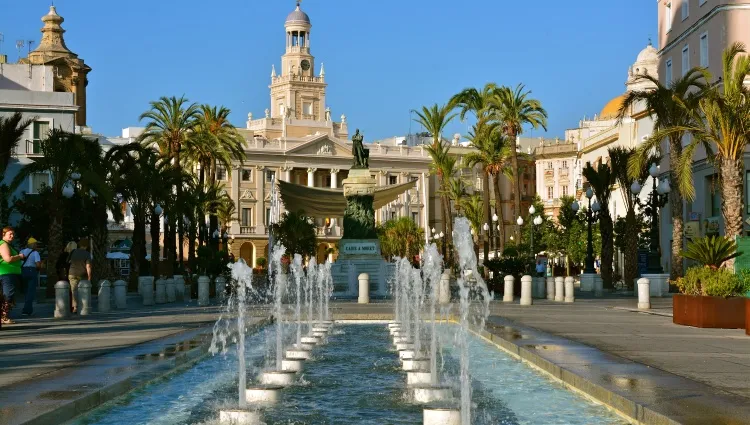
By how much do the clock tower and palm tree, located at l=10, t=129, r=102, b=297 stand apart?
102 m

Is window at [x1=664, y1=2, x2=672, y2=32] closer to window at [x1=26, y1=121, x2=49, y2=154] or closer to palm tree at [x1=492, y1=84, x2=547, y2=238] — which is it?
palm tree at [x1=492, y1=84, x2=547, y2=238]

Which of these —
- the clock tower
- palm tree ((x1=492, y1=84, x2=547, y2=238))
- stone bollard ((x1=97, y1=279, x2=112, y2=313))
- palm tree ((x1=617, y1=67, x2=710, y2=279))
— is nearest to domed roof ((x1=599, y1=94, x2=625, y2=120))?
the clock tower

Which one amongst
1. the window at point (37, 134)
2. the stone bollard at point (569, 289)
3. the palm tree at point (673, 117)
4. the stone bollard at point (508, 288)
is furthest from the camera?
the window at point (37, 134)

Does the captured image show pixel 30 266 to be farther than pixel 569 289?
No

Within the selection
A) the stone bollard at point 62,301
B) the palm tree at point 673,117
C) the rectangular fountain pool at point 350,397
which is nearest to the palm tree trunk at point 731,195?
the palm tree at point 673,117

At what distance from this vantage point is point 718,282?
2153 centimetres

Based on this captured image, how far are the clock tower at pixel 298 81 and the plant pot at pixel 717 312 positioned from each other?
120 meters

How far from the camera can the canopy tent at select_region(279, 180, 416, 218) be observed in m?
47.4

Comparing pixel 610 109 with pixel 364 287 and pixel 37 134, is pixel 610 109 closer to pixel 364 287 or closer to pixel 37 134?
pixel 37 134

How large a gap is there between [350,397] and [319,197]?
35.9 metres

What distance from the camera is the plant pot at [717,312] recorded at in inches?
837

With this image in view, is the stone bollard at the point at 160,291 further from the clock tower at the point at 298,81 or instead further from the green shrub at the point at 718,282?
the clock tower at the point at 298,81

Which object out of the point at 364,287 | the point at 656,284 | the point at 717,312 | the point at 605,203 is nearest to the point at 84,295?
the point at 364,287

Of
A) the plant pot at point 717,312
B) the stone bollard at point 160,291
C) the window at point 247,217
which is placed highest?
the window at point 247,217
